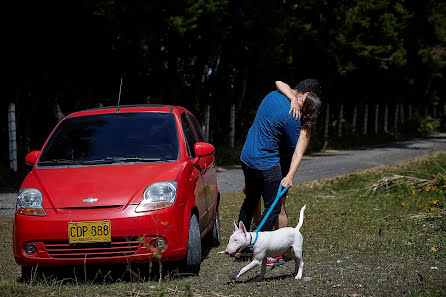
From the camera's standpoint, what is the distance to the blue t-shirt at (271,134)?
18.8 feet

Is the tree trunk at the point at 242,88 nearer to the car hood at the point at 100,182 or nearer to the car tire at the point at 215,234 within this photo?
the car tire at the point at 215,234

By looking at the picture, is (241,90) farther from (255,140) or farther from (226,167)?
(255,140)

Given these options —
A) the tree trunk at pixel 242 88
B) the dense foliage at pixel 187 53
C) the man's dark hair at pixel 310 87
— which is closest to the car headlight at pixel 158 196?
the man's dark hair at pixel 310 87

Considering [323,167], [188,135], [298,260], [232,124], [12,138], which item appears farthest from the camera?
[232,124]

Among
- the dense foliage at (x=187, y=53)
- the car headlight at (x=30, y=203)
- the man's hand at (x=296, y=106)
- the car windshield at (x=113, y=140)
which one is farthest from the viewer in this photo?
the dense foliage at (x=187, y=53)

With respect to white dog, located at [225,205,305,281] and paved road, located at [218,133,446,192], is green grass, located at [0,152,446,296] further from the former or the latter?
paved road, located at [218,133,446,192]

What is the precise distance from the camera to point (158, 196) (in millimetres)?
5344

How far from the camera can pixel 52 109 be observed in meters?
15.8

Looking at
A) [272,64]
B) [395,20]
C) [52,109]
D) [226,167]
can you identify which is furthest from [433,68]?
[52,109]

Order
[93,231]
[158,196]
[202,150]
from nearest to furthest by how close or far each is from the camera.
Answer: [93,231] < [158,196] < [202,150]

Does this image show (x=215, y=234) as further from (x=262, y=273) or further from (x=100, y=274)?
(x=262, y=273)

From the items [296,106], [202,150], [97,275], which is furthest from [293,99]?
[97,275]

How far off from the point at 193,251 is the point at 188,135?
158cm

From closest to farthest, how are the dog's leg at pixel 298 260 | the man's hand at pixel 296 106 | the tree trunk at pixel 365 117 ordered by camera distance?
1. the dog's leg at pixel 298 260
2. the man's hand at pixel 296 106
3. the tree trunk at pixel 365 117
